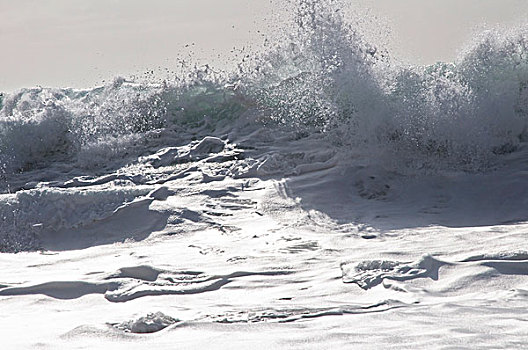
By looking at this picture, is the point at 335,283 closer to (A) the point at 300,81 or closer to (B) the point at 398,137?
(B) the point at 398,137

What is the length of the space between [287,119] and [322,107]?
586 mm

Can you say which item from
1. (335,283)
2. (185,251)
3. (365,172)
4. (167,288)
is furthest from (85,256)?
(365,172)

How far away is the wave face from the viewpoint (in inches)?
258

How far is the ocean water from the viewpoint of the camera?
20.7 ft

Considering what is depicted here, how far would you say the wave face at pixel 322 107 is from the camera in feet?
21.5

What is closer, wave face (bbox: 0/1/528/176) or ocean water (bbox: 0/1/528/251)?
ocean water (bbox: 0/1/528/251)

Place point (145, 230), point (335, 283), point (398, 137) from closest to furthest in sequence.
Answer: point (335, 283), point (145, 230), point (398, 137)

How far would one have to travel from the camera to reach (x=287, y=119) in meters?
7.71

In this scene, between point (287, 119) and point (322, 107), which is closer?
point (322, 107)

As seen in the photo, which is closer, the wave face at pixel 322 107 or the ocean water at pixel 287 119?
the ocean water at pixel 287 119

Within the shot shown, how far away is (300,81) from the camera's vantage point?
301 inches

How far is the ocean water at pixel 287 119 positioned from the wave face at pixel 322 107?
13mm

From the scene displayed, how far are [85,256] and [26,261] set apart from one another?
41 cm

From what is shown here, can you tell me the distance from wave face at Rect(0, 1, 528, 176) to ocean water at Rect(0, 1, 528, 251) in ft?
0.04
